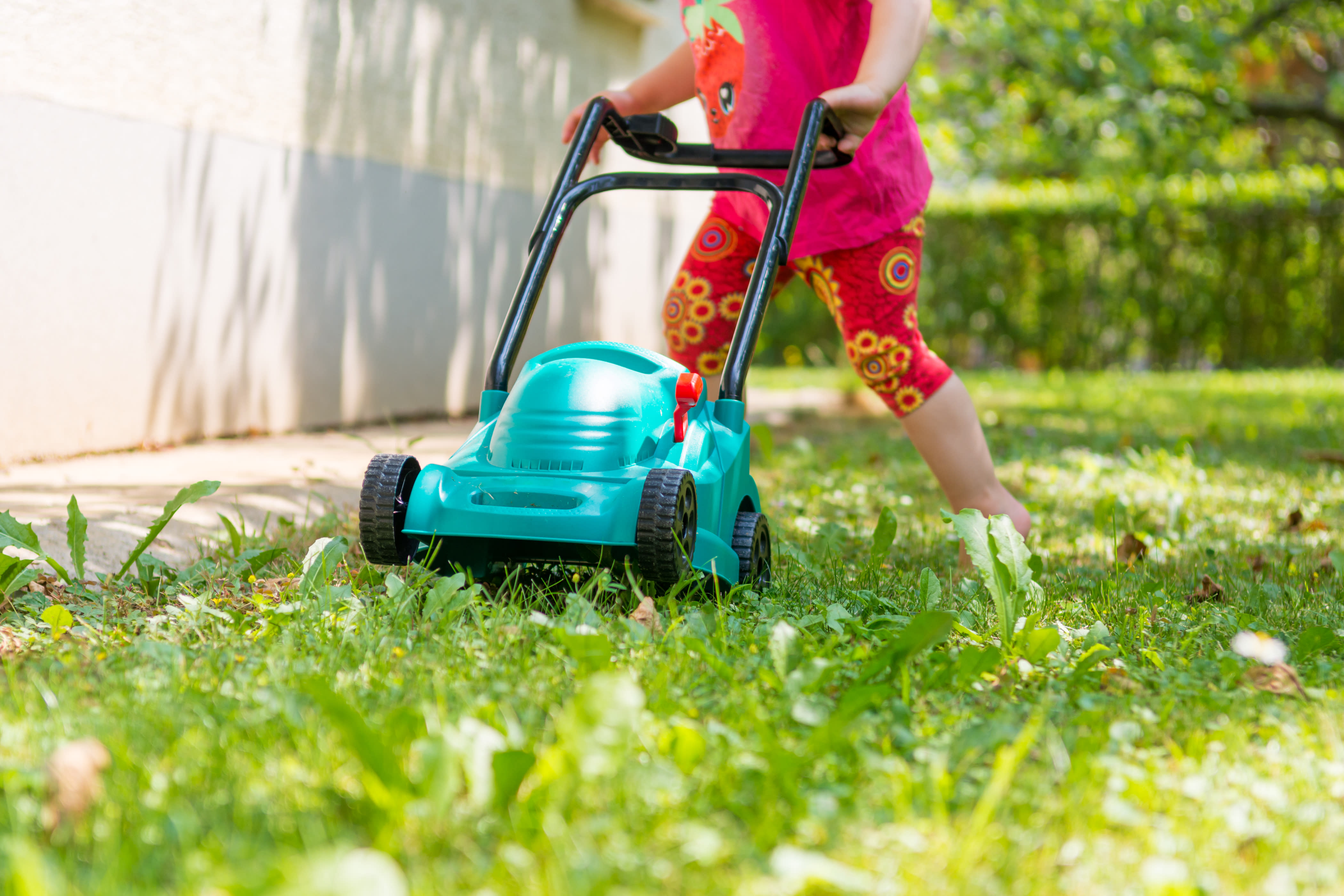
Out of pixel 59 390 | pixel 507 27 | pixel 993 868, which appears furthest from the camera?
pixel 507 27

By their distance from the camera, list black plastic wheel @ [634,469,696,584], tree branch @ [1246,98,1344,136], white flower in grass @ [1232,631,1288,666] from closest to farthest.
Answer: white flower in grass @ [1232,631,1288,666] < black plastic wheel @ [634,469,696,584] < tree branch @ [1246,98,1344,136]

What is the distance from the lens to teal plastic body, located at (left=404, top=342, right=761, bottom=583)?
1959mm

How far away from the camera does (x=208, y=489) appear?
229cm

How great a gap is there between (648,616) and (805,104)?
1.30 meters

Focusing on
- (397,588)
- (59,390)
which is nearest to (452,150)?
(59,390)

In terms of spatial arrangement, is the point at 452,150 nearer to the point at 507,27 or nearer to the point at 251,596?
the point at 507,27

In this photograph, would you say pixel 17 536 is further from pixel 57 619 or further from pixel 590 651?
pixel 590 651

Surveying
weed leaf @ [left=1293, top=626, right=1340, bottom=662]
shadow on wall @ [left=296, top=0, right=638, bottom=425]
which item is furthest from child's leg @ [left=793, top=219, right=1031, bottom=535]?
shadow on wall @ [left=296, top=0, right=638, bottom=425]

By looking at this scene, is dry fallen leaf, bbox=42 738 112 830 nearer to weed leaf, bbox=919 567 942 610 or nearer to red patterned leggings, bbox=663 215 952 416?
weed leaf, bbox=919 567 942 610

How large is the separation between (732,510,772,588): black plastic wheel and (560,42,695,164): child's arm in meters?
1.06

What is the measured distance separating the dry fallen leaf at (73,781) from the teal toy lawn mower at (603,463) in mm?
772

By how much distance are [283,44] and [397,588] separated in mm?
3182

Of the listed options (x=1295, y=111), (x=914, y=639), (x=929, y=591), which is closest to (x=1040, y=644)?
(x=914, y=639)

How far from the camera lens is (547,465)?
6.70 ft
